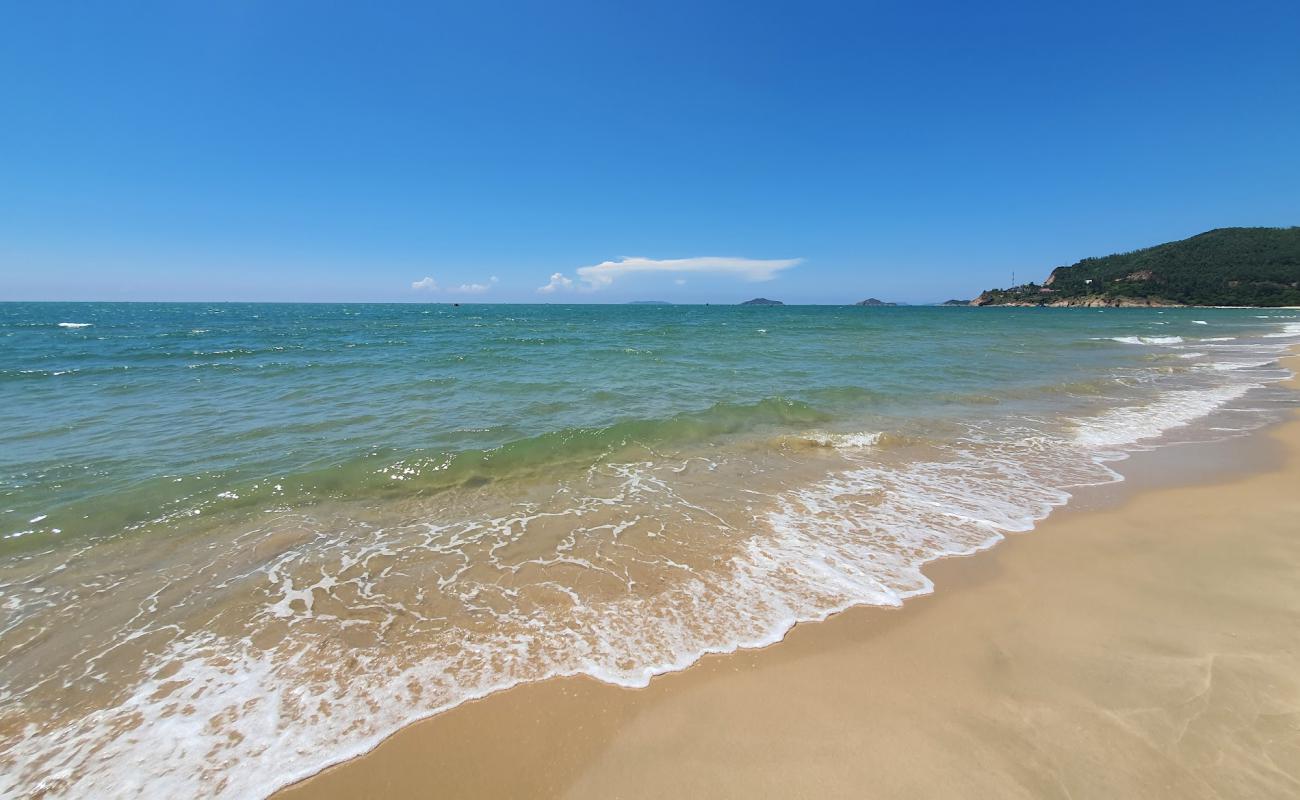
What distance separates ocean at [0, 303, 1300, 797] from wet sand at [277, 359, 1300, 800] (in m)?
0.26

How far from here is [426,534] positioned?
5461 mm

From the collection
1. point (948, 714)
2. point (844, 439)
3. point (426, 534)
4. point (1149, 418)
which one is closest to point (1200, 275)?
point (1149, 418)

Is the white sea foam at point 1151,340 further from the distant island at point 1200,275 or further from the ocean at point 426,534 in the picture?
the distant island at point 1200,275

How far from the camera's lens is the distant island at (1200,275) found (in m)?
83.6

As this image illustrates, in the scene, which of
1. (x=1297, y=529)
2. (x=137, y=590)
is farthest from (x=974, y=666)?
(x=137, y=590)

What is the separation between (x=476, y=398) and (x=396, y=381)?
4.31 meters

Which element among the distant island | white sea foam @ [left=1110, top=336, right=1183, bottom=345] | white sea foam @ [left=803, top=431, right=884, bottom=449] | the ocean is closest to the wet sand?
the ocean

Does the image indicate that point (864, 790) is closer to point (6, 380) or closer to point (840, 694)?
point (840, 694)

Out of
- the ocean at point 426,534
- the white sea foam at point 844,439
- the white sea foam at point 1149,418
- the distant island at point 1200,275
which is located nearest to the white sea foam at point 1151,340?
the ocean at point 426,534

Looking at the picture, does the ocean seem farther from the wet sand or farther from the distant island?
the distant island

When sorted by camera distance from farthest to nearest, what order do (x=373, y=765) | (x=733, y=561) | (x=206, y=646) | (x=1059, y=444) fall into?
(x=1059, y=444) < (x=733, y=561) < (x=206, y=646) < (x=373, y=765)

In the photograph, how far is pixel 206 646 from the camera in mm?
3684

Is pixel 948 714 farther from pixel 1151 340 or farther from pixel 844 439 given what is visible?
pixel 1151 340

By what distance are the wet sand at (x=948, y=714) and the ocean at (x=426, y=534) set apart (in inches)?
10.2
